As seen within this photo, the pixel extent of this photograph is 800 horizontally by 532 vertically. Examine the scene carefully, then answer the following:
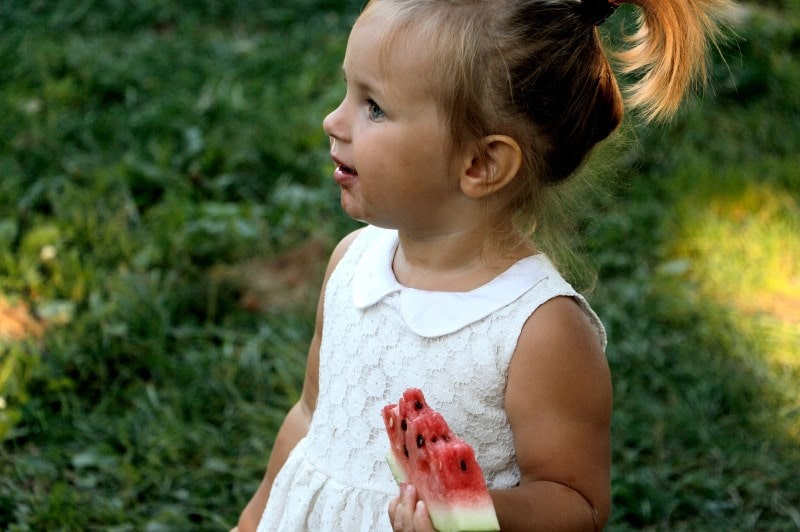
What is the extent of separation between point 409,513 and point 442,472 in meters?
0.08

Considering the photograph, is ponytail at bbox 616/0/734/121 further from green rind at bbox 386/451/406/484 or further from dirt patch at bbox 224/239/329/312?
dirt patch at bbox 224/239/329/312

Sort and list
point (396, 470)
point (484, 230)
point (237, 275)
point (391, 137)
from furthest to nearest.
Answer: point (237, 275) < point (484, 230) < point (391, 137) < point (396, 470)

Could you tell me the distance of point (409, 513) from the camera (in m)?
1.78

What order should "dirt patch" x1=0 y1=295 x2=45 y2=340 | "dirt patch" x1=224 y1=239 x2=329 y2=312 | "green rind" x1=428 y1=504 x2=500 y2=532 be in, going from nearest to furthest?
1. "green rind" x1=428 y1=504 x2=500 y2=532
2. "dirt patch" x1=0 y1=295 x2=45 y2=340
3. "dirt patch" x1=224 y1=239 x2=329 y2=312

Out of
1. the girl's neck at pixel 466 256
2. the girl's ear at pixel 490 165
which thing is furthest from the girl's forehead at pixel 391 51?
the girl's neck at pixel 466 256

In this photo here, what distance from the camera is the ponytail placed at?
216 cm

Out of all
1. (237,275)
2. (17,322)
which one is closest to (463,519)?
(17,322)

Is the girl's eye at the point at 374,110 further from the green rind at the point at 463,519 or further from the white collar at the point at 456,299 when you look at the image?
the green rind at the point at 463,519

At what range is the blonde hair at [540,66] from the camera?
201cm

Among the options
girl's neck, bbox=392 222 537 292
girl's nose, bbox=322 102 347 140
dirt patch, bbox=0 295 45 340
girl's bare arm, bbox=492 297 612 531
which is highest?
girl's nose, bbox=322 102 347 140

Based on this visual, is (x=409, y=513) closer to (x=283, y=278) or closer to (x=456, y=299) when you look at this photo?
(x=456, y=299)

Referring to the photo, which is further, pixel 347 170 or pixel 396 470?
pixel 347 170

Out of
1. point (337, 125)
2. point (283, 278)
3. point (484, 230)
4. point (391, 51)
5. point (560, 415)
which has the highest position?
point (391, 51)

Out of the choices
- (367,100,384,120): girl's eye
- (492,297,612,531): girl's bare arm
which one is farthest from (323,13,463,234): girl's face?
(492,297,612,531): girl's bare arm
